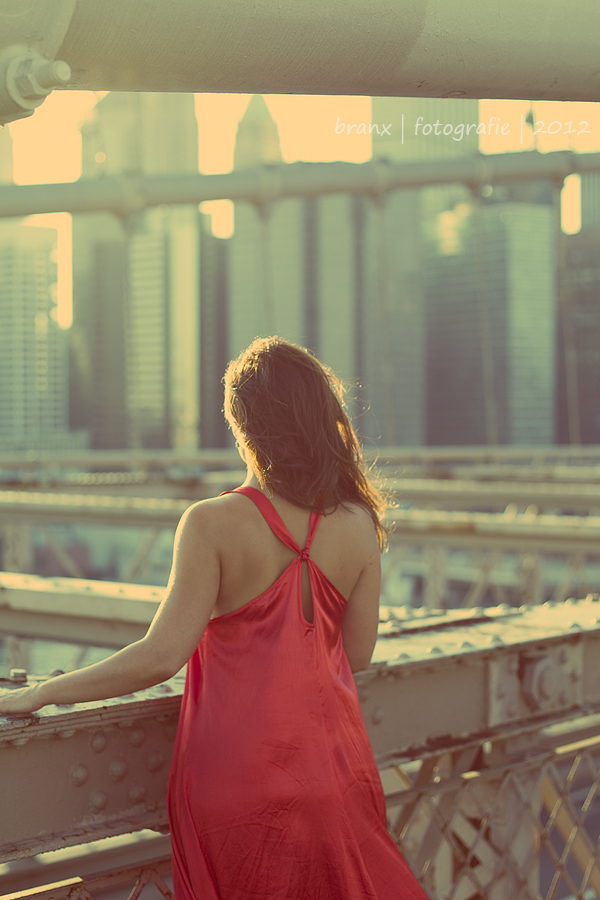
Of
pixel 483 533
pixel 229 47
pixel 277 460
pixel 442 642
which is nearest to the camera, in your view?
pixel 229 47

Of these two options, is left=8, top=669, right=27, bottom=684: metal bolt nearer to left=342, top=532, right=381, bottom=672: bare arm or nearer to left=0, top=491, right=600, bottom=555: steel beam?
left=342, top=532, right=381, bottom=672: bare arm

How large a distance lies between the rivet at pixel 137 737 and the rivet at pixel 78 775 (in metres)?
0.12

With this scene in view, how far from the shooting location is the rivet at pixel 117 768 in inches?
72.8

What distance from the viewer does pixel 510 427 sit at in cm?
1903

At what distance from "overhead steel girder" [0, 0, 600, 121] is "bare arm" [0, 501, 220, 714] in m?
0.72

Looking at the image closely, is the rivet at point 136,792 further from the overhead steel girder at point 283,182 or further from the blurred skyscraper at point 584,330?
the blurred skyscraper at point 584,330

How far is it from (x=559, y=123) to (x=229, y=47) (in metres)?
2.40

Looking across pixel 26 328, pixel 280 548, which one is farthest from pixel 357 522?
pixel 26 328

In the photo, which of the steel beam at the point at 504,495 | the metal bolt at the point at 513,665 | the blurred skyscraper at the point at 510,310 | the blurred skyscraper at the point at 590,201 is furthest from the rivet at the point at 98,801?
the blurred skyscraper at the point at 510,310

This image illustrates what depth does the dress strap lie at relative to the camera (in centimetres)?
180

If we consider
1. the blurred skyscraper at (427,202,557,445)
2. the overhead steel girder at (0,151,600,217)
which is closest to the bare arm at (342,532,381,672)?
the overhead steel girder at (0,151,600,217)

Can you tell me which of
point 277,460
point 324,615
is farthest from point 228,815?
point 277,460

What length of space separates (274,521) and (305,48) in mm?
809

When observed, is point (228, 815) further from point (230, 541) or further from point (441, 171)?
point (441, 171)
